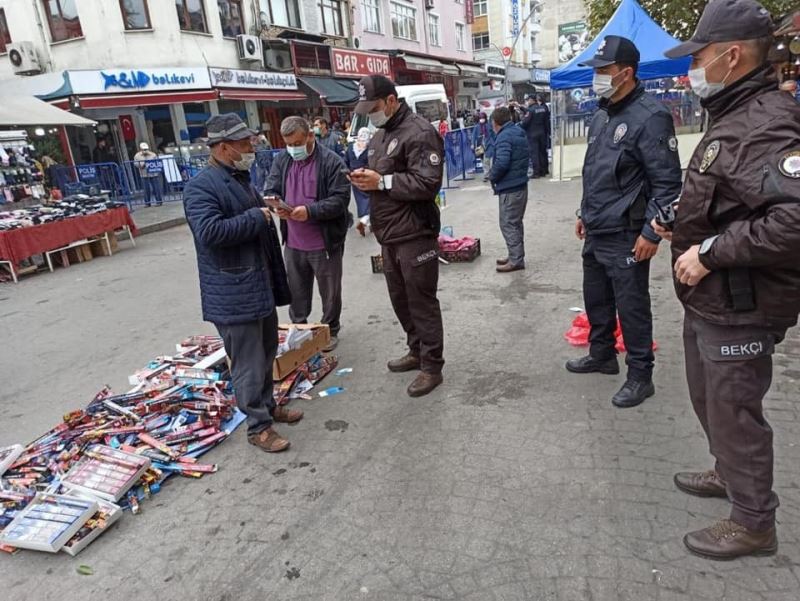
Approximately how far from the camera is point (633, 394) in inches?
143

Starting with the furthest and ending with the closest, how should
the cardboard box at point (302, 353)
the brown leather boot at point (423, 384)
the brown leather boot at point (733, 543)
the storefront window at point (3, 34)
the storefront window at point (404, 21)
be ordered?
the storefront window at point (404, 21) < the storefront window at point (3, 34) < the cardboard box at point (302, 353) < the brown leather boot at point (423, 384) < the brown leather boot at point (733, 543)

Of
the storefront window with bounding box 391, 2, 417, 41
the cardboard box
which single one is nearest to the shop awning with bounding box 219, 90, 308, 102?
the storefront window with bounding box 391, 2, 417, 41

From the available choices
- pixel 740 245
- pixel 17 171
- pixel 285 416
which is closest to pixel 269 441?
pixel 285 416

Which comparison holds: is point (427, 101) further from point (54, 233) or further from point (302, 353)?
point (302, 353)

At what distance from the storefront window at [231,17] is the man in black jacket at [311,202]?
18019 mm

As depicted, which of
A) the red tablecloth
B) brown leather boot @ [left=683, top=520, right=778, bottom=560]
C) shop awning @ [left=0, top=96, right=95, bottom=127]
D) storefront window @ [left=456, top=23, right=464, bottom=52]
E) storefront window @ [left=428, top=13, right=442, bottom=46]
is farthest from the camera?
storefront window @ [left=456, top=23, right=464, bottom=52]

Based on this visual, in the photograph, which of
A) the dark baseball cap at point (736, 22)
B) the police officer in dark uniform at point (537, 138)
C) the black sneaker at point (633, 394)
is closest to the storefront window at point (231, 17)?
the police officer in dark uniform at point (537, 138)

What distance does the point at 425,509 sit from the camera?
9.34ft

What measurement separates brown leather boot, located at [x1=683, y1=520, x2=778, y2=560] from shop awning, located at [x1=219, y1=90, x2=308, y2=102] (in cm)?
1940

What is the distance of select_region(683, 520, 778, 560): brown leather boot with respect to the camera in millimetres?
2303

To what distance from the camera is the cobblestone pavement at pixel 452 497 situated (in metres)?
2.39

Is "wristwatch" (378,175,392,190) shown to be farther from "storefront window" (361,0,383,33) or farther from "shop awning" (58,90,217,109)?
"storefront window" (361,0,383,33)

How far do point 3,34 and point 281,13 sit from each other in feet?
31.0

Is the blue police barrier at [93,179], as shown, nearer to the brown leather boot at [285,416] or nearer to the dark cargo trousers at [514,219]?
the dark cargo trousers at [514,219]
